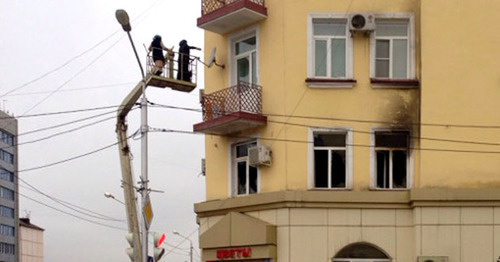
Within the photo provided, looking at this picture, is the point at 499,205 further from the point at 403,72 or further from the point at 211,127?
the point at 211,127

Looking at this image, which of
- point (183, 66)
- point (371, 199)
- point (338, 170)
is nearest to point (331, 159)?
point (338, 170)

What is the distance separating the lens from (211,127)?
18.5 meters

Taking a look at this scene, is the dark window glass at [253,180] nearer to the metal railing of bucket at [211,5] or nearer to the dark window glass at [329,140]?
the dark window glass at [329,140]

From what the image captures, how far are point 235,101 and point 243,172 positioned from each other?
1873 mm

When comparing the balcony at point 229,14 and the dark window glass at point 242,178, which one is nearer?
the balcony at point 229,14

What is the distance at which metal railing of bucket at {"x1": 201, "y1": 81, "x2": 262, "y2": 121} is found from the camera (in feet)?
59.5

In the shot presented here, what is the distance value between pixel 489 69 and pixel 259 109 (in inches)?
210

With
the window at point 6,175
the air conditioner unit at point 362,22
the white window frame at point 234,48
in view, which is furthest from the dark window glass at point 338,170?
the window at point 6,175

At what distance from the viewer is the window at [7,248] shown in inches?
4744

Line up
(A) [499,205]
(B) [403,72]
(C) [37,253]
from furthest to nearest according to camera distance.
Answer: (C) [37,253], (B) [403,72], (A) [499,205]

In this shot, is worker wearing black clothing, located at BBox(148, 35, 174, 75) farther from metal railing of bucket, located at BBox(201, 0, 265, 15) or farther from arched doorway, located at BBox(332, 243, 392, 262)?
arched doorway, located at BBox(332, 243, 392, 262)

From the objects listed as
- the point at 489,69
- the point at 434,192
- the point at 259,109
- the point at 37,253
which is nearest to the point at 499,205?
the point at 434,192

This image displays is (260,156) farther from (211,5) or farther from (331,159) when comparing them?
(211,5)

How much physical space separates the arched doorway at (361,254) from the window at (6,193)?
366ft
